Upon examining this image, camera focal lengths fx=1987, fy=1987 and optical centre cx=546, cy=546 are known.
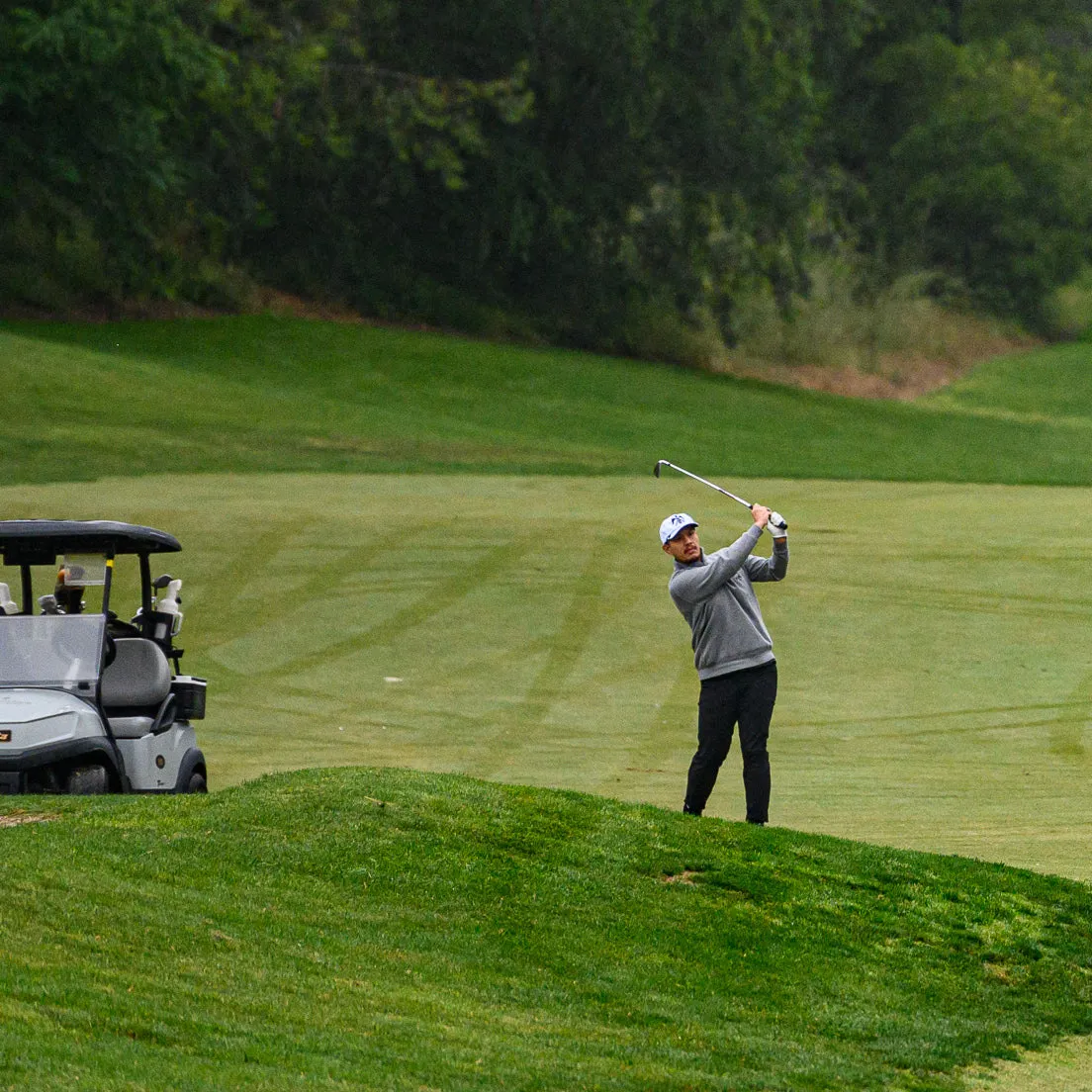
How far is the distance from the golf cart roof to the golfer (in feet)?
11.4

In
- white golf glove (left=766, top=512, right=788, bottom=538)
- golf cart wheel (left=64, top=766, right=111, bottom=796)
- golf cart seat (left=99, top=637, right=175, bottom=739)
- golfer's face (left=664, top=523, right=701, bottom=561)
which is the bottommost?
golf cart wheel (left=64, top=766, right=111, bottom=796)

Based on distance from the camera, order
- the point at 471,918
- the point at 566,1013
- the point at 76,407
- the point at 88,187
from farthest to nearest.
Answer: the point at 88,187
the point at 76,407
the point at 471,918
the point at 566,1013

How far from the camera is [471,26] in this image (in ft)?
177

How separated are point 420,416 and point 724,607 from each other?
29650 mm

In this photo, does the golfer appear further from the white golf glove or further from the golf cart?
the golf cart

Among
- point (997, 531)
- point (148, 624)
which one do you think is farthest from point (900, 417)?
point (148, 624)

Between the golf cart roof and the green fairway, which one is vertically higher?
the golf cart roof

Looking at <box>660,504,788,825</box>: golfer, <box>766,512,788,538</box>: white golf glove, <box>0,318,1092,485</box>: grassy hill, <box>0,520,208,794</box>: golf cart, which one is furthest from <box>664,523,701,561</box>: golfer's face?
<box>0,318,1092,485</box>: grassy hill

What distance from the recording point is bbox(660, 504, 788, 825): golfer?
11023mm

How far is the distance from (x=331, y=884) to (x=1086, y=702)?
390 inches

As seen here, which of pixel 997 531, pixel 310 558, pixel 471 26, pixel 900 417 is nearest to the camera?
pixel 310 558

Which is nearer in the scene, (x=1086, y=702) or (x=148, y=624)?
(x=148, y=624)

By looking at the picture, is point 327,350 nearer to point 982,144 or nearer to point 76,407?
point 76,407

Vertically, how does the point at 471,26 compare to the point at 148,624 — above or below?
above
